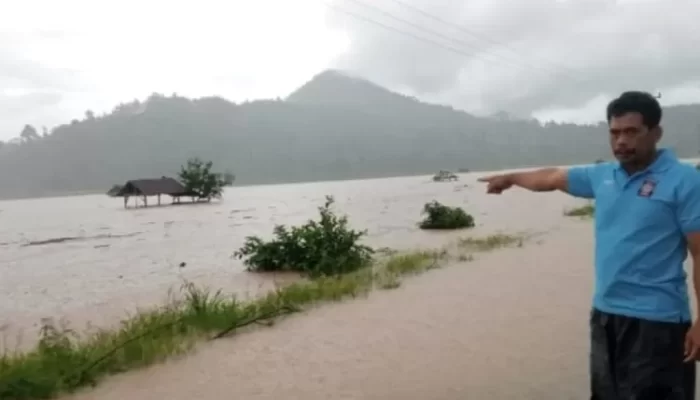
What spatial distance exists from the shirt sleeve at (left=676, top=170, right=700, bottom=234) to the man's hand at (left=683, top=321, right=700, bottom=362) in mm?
379

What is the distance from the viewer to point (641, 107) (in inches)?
108

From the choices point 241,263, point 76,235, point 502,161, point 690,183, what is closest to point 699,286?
point 690,183

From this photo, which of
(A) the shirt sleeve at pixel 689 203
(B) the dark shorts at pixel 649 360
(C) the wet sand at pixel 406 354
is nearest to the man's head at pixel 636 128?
(A) the shirt sleeve at pixel 689 203

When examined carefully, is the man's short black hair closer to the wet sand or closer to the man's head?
the man's head

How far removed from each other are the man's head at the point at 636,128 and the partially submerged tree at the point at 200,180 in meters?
52.2

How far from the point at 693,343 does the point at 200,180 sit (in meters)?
53.9

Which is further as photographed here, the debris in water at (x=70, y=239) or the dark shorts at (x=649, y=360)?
the debris in water at (x=70, y=239)

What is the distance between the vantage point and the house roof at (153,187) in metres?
51.0

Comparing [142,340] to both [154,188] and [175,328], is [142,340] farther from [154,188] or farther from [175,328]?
[154,188]

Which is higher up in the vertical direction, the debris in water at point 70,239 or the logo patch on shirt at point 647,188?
the logo patch on shirt at point 647,188

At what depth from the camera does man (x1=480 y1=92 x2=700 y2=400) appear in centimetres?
262

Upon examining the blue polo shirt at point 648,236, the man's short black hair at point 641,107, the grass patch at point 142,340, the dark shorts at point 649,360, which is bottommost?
the grass patch at point 142,340

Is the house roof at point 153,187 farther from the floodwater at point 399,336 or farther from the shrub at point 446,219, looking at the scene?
the floodwater at point 399,336

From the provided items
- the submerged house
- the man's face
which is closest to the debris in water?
the submerged house
